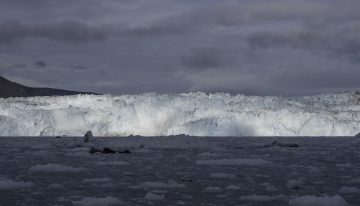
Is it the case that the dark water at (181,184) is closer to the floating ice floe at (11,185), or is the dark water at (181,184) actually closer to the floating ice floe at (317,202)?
the floating ice floe at (11,185)

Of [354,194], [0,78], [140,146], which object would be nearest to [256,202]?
[354,194]

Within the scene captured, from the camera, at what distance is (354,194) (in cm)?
817

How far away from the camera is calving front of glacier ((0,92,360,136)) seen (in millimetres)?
47375

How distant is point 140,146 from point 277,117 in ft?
80.8

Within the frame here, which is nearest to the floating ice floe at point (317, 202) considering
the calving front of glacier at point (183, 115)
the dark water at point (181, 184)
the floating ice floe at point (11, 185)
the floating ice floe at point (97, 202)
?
the dark water at point (181, 184)

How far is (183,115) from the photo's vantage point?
49000 millimetres

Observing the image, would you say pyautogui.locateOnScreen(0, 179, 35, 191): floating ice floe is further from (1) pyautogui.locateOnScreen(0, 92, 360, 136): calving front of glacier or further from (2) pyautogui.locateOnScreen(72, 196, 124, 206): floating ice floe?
(1) pyautogui.locateOnScreen(0, 92, 360, 136): calving front of glacier

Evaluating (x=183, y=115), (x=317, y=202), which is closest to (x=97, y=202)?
(x=317, y=202)

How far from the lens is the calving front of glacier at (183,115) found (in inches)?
1865

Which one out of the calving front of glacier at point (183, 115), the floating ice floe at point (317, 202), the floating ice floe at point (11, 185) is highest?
the calving front of glacier at point (183, 115)

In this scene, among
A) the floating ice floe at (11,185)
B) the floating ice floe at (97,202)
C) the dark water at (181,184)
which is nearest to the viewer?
the floating ice floe at (97,202)

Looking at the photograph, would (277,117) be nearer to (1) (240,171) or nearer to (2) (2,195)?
Answer: (1) (240,171)

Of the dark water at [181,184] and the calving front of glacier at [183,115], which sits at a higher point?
the calving front of glacier at [183,115]

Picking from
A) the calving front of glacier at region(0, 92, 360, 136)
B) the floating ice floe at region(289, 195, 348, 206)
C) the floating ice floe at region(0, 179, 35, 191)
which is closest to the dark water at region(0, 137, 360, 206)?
the floating ice floe at region(0, 179, 35, 191)
